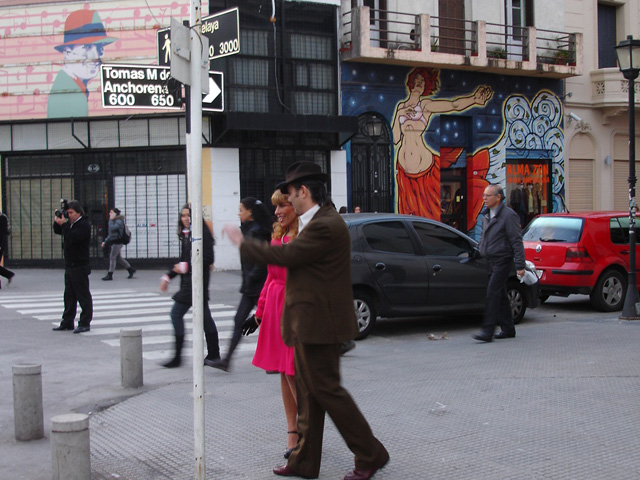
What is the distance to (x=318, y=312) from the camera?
4090mm

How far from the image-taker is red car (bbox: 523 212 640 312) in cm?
1194

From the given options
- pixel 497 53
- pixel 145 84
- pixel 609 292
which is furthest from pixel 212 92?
pixel 497 53

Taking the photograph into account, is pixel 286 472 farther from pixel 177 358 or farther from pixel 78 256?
pixel 78 256

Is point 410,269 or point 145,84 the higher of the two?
point 145,84

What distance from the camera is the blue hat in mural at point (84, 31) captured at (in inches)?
771

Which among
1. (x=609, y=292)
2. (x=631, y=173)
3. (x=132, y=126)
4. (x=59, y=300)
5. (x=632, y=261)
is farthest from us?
(x=132, y=126)

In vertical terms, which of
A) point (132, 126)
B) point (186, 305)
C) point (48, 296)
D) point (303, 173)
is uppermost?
point (132, 126)

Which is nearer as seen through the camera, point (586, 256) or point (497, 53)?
point (586, 256)

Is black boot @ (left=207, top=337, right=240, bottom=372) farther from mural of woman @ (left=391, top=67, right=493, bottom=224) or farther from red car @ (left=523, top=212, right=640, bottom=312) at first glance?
mural of woman @ (left=391, top=67, right=493, bottom=224)

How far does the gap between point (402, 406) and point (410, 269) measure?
401cm

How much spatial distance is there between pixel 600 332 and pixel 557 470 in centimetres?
561

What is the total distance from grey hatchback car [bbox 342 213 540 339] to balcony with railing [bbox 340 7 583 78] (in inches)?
445

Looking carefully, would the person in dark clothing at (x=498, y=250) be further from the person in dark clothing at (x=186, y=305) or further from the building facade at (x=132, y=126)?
the building facade at (x=132, y=126)

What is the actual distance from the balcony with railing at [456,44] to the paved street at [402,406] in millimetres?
12281
